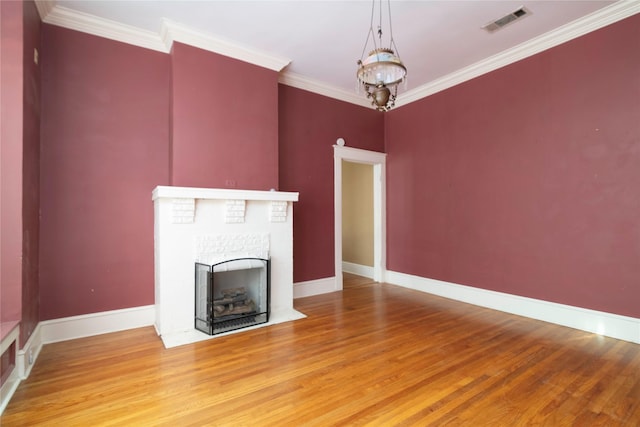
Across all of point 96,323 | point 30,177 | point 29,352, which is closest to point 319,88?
point 30,177

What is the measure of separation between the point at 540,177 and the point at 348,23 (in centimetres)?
271

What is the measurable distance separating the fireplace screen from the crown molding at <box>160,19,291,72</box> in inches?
92.2

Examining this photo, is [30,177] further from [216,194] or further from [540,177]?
[540,177]

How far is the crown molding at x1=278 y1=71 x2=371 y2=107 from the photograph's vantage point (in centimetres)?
429

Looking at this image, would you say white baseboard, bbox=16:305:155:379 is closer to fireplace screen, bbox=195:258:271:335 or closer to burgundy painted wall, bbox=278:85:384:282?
fireplace screen, bbox=195:258:271:335

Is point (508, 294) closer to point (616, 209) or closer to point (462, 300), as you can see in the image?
point (462, 300)

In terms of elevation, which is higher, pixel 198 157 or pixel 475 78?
pixel 475 78

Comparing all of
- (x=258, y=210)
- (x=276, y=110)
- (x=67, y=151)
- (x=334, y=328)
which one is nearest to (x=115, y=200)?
(x=67, y=151)

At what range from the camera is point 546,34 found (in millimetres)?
3348

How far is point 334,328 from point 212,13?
11.0ft

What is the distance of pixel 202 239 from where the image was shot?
318 centimetres

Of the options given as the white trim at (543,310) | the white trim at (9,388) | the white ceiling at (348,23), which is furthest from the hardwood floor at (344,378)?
the white ceiling at (348,23)

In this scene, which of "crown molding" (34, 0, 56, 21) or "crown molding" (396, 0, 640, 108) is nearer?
"crown molding" (34, 0, 56, 21)

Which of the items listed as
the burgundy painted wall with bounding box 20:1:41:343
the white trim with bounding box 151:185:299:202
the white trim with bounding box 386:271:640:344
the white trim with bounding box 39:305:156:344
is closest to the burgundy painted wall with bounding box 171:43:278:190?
the white trim with bounding box 151:185:299:202
